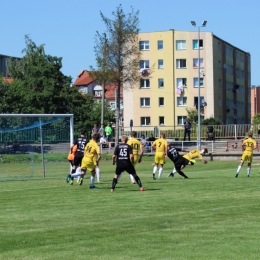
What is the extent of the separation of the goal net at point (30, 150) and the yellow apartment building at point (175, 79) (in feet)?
199

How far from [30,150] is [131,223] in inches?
743

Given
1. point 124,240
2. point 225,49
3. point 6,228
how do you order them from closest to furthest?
point 124,240 → point 6,228 → point 225,49

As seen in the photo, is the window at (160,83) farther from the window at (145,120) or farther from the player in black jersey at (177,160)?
the player in black jersey at (177,160)

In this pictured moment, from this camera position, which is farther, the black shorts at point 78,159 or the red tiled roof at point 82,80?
the red tiled roof at point 82,80

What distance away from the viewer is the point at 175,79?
310 feet

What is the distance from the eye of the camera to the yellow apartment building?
93.1 metres

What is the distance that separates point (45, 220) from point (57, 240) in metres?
2.78

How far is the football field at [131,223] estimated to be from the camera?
34.2 feet

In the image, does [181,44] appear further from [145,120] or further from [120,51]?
[120,51]

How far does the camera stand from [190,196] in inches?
758

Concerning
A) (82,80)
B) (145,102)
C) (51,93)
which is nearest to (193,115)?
(145,102)

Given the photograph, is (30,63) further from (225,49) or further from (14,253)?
(14,253)

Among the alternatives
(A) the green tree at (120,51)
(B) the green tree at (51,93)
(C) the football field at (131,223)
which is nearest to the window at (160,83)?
(B) the green tree at (51,93)

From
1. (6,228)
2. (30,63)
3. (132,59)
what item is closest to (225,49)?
(30,63)
